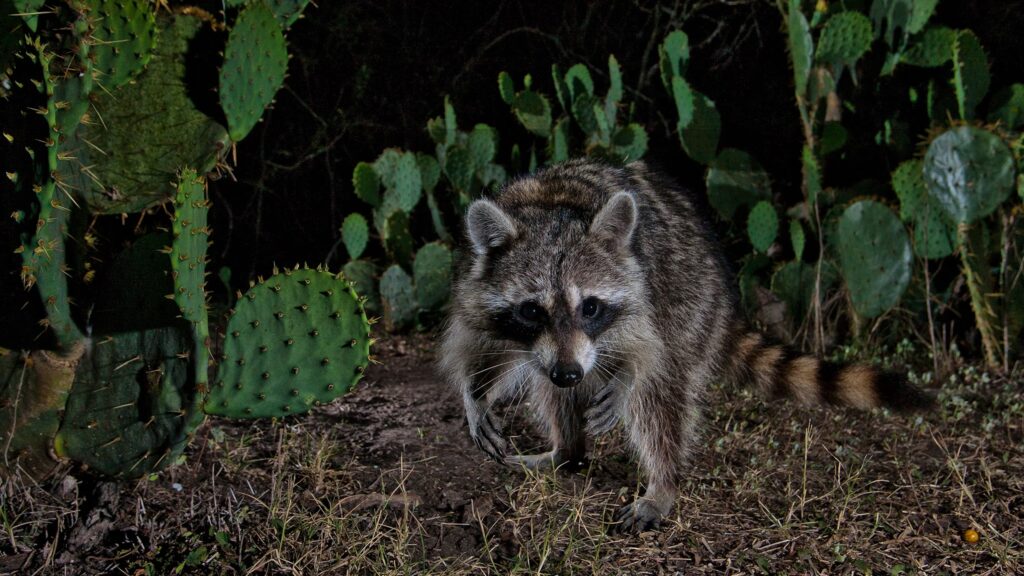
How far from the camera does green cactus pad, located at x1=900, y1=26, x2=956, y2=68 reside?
142 inches

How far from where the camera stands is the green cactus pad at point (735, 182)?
12.7 ft

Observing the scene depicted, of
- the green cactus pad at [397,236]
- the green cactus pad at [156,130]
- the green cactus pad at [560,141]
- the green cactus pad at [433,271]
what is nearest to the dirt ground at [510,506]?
the green cactus pad at [156,130]

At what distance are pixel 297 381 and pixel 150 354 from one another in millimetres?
433

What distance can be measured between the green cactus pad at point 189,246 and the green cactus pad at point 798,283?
241 cm

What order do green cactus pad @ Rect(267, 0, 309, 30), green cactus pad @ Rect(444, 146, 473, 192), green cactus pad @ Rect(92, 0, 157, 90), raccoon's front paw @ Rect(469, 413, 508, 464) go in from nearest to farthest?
green cactus pad @ Rect(92, 0, 157, 90) → green cactus pad @ Rect(267, 0, 309, 30) → raccoon's front paw @ Rect(469, 413, 508, 464) → green cactus pad @ Rect(444, 146, 473, 192)

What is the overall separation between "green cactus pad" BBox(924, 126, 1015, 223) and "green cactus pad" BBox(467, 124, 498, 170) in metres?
1.75

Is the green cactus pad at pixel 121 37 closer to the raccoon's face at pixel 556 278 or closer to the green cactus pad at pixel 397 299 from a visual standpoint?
A: the raccoon's face at pixel 556 278

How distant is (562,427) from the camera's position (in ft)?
9.86

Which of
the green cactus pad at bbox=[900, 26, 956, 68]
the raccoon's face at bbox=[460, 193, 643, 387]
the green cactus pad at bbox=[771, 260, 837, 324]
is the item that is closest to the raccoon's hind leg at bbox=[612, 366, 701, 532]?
the raccoon's face at bbox=[460, 193, 643, 387]

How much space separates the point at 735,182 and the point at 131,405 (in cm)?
253

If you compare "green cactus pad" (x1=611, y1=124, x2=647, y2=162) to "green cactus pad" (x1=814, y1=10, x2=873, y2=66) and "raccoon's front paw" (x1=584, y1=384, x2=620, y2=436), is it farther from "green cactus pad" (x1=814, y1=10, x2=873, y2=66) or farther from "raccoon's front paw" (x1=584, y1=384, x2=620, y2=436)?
"raccoon's front paw" (x1=584, y1=384, x2=620, y2=436)

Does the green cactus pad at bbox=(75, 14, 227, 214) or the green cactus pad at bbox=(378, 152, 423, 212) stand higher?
the green cactus pad at bbox=(75, 14, 227, 214)

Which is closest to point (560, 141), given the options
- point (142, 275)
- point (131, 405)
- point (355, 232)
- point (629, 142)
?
point (629, 142)

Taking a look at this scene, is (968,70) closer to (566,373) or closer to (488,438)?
(566,373)
